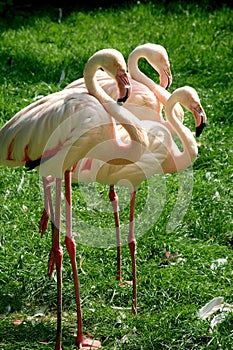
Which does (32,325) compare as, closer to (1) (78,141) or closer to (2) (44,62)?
(1) (78,141)

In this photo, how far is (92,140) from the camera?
3.95 m

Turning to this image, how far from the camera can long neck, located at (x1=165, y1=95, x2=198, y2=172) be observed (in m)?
4.41

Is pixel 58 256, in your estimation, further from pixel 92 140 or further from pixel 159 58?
pixel 159 58

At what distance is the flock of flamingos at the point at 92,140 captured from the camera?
395 centimetres

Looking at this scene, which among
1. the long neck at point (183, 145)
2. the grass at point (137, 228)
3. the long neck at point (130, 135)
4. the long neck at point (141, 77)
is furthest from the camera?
the long neck at point (141, 77)

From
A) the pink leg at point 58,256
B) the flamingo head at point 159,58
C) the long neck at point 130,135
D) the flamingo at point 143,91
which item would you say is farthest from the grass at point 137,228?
the flamingo head at point 159,58

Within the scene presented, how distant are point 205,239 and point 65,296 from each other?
4.02 feet

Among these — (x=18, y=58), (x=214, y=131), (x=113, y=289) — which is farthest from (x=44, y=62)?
(x=113, y=289)

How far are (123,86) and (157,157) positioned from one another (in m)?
0.48

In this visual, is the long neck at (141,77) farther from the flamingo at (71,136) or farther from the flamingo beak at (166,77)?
the flamingo at (71,136)

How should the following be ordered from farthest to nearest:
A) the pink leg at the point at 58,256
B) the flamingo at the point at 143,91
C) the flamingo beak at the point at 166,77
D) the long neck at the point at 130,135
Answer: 1. the flamingo beak at the point at 166,77
2. the flamingo at the point at 143,91
3. the long neck at the point at 130,135
4. the pink leg at the point at 58,256

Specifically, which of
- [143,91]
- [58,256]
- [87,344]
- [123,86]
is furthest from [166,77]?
[87,344]

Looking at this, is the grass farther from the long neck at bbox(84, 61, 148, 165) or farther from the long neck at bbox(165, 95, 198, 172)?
the long neck at bbox(84, 61, 148, 165)

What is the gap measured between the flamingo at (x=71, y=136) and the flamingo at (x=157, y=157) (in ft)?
0.62
